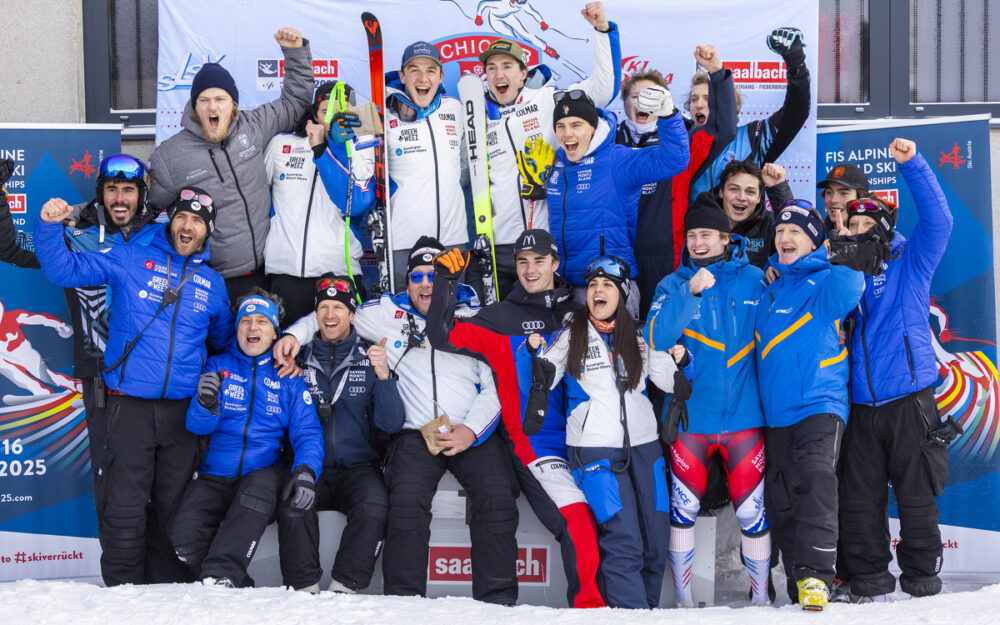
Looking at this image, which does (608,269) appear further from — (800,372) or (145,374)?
(145,374)

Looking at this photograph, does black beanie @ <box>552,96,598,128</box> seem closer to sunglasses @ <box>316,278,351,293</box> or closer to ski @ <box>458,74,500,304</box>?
ski @ <box>458,74,500,304</box>

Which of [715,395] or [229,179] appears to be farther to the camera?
[229,179]

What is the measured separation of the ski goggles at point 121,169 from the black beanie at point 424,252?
150cm

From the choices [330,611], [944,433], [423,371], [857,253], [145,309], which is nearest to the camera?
[330,611]

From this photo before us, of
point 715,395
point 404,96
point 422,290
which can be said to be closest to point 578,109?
point 404,96

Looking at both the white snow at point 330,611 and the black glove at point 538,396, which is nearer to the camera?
the white snow at point 330,611

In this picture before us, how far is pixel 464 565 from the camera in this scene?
4.37m

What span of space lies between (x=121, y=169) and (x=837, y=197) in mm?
3783

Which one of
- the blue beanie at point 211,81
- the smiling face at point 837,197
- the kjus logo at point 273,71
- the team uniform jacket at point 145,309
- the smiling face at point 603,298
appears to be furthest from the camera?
the kjus logo at point 273,71

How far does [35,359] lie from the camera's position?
507 centimetres

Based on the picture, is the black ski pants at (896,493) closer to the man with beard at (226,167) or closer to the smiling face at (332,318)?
the smiling face at (332,318)

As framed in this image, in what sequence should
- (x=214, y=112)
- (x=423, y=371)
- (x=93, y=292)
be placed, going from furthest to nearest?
(x=214, y=112) < (x=93, y=292) < (x=423, y=371)

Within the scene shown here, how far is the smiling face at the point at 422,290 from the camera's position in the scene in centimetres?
457

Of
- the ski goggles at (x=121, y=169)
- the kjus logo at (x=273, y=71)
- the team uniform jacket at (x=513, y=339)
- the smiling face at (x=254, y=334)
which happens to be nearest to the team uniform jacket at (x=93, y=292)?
the ski goggles at (x=121, y=169)
